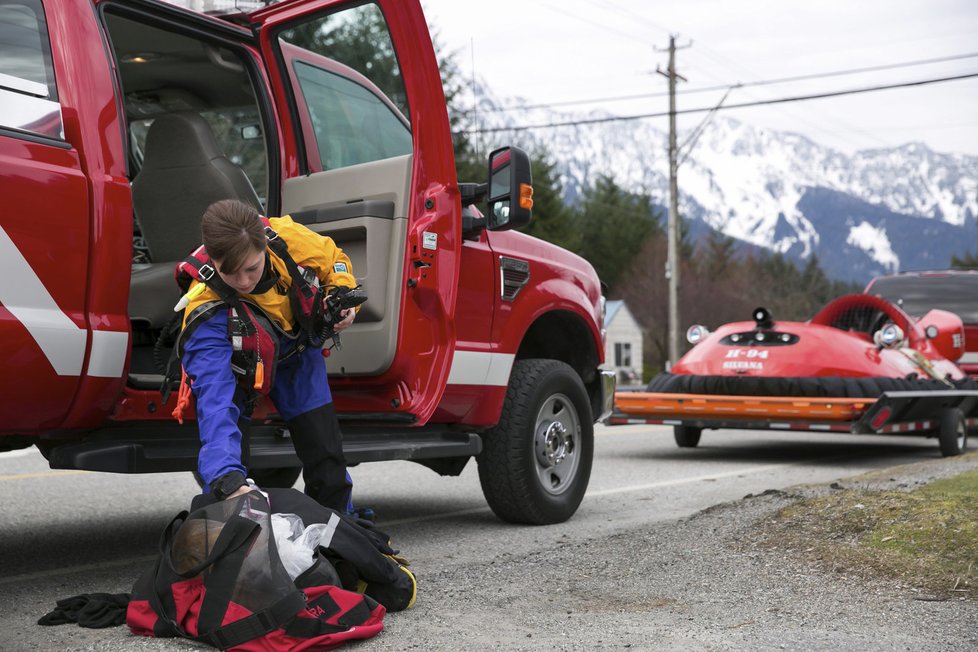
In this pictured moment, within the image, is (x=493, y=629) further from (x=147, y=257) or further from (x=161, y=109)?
(x=161, y=109)

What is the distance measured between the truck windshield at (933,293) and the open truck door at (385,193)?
1106 cm

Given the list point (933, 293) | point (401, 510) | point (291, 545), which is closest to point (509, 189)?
point (291, 545)

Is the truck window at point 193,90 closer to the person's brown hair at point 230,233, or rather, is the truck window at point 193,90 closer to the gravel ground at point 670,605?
the person's brown hair at point 230,233

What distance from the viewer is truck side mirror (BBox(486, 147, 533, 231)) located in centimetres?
553

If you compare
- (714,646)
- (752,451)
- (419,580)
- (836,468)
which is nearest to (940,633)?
(714,646)

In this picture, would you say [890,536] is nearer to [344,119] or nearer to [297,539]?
[297,539]

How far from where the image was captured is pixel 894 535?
4918 millimetres

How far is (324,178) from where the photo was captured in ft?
18.5

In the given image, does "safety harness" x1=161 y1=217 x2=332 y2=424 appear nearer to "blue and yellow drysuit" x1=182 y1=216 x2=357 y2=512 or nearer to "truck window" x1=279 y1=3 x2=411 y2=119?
"blue and yellow drysuit" x1=182 y1=216 x2=357 y2=512

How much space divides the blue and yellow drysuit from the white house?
153ft

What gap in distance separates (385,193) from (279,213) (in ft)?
2.35

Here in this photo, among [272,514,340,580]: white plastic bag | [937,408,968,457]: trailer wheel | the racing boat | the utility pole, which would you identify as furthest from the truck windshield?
the utility pole

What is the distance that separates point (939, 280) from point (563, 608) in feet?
Answer: 43.8

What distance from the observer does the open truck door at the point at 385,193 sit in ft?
17.3
